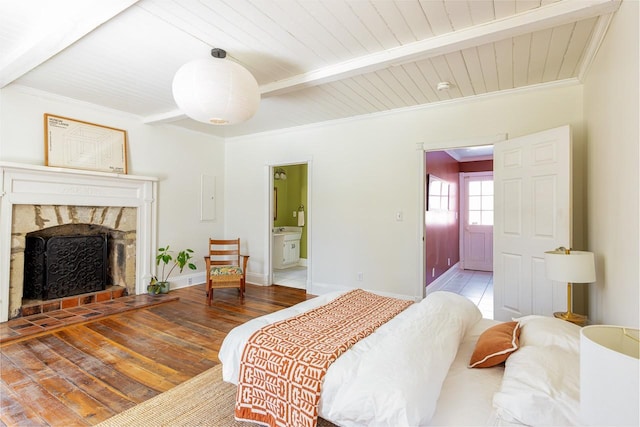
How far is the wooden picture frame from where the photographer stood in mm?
3646

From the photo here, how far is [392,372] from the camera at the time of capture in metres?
1.25

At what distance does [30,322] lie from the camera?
129 inches

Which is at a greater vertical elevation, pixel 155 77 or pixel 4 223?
pixel 155 77

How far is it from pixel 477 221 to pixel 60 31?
7561 millimetres

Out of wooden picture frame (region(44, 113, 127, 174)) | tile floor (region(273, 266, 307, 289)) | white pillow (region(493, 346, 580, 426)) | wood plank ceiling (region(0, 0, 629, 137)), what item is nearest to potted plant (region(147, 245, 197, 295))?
wooden picture frame (region(44, 113, 127, 174))

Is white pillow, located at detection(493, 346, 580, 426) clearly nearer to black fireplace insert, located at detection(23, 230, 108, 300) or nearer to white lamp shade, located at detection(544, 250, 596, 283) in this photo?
white lamp shade, located at detection(544, 250, 596, 283)

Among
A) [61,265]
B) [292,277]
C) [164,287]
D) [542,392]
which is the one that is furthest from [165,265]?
[542,392]

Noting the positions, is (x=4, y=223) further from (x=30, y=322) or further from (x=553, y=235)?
(x=553, y=235)

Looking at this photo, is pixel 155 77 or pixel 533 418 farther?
pixel 155 77

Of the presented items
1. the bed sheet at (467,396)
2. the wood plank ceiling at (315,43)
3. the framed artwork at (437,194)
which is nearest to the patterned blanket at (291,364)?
the bed sheet at (467,396)

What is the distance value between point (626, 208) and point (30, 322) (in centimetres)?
518

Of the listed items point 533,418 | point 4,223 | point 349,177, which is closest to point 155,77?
point 4,223

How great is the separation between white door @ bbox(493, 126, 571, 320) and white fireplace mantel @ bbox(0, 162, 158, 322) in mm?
4563

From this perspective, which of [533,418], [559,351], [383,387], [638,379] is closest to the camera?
[638,379]
